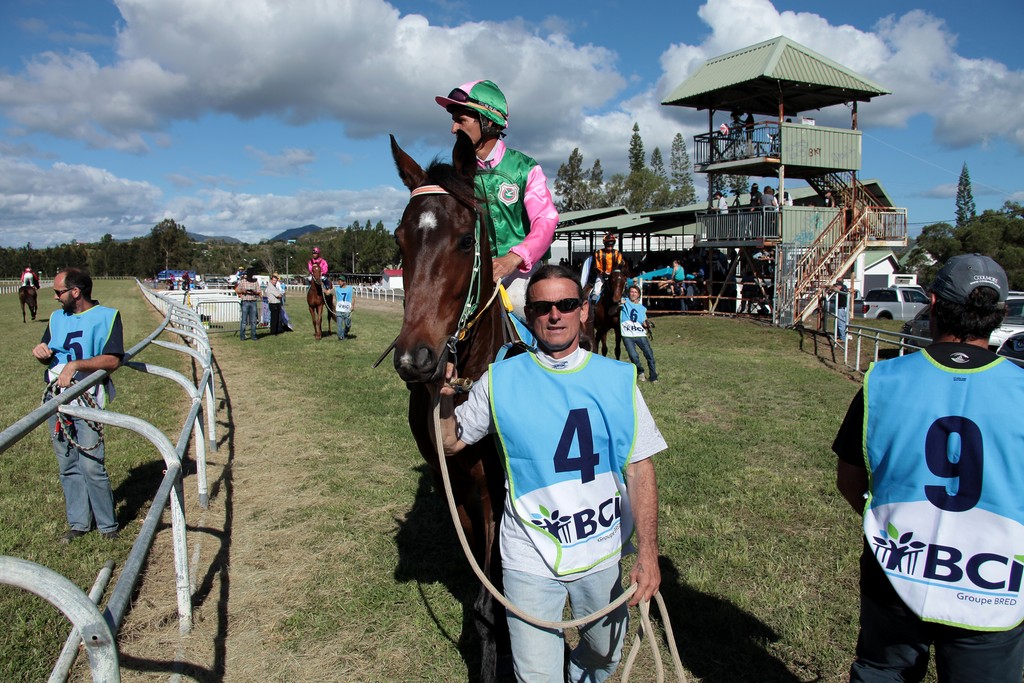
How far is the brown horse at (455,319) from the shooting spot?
2.71 m

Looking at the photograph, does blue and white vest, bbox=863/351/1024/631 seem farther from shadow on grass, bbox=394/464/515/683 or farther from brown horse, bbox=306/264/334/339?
brown horse, bbox=306/264/334/339

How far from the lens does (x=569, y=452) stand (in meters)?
2.39

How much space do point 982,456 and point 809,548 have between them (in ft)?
10.2

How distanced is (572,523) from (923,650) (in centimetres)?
125

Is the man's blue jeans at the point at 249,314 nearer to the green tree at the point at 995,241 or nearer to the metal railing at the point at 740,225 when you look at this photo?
the metal railing at the point at 740,225

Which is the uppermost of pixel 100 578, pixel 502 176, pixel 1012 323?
pixel 502 176

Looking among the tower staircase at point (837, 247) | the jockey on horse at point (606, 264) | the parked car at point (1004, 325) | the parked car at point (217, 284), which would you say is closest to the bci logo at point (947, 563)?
the jockey on horse at point (606, 264)

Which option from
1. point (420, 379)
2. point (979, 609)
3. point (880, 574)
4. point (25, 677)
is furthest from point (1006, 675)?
point (25, 677)

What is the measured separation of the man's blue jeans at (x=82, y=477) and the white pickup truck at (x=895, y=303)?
2771 centimetres

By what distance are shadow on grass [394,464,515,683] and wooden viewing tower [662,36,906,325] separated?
17220mm

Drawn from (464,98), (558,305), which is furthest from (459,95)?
(558,305)

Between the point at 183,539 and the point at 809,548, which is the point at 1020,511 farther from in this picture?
the point at 183,539

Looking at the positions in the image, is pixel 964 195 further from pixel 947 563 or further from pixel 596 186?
pixel 947 563

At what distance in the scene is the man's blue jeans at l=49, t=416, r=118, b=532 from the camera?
16.5 feet
